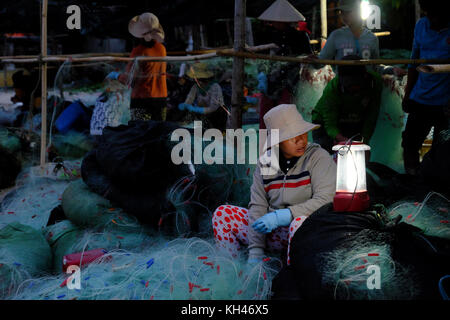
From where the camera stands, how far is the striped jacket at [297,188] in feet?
9.41

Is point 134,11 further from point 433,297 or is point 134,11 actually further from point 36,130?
point 433,297

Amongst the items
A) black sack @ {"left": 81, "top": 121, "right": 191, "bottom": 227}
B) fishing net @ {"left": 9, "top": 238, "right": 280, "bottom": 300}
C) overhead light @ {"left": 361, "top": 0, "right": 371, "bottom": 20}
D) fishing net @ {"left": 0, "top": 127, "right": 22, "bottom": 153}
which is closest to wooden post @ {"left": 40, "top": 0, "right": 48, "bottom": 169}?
fishing net @ {"left": 0, "top": 127, "right": 22, "bottom": 153}

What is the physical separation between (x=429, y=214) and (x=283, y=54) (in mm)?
2520

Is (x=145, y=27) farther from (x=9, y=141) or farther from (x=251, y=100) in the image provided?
(x=251, y=100)

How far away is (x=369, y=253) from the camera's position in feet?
7.33

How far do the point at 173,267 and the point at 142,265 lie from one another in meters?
0.21

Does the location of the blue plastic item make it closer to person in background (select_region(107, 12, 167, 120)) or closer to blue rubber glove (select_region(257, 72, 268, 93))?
person in background (select_region(107, 12, 167, 120))

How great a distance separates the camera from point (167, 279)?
2.67 meters

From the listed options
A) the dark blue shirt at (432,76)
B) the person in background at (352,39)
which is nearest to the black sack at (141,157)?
the person in background at (352,39)

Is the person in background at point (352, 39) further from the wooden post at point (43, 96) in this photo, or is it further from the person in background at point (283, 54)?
the wooden post at point (43, 96)

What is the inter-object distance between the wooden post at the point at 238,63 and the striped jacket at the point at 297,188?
3.85 feet

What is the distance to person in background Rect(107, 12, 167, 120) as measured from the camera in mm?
5328

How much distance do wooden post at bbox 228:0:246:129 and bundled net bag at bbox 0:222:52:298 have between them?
1.76 m

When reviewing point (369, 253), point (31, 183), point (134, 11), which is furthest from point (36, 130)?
point (134, 11)
